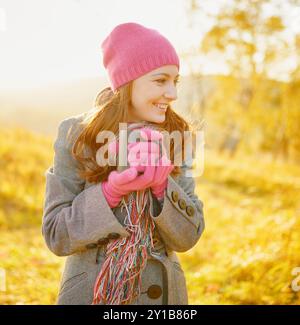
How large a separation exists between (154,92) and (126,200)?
48cm

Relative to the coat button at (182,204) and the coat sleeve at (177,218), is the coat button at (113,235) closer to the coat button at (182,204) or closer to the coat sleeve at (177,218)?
the coat sleeve at (177,218)

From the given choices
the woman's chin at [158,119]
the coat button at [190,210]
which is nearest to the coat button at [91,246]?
the coat button at [190,210]

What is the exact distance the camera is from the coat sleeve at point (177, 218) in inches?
72.0

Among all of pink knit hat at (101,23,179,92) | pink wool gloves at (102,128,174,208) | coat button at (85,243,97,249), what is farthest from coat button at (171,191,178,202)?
pink knit hat at (101,23,179,92)

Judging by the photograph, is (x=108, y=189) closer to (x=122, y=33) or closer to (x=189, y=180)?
(x=189, y=180)

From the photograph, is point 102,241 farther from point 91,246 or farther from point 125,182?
point 125,182

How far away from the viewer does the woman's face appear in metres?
1.94

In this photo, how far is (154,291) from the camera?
191 centimetres

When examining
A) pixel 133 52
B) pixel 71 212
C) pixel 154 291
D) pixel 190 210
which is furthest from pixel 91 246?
pixel 133 52

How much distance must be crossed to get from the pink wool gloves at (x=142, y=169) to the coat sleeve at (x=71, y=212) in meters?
0.09

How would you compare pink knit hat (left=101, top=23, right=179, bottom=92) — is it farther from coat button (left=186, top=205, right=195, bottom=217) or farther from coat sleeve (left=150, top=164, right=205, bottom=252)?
coat button (left=186, top=205, right=195, bottom=217)

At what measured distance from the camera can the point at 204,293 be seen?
3871mm
